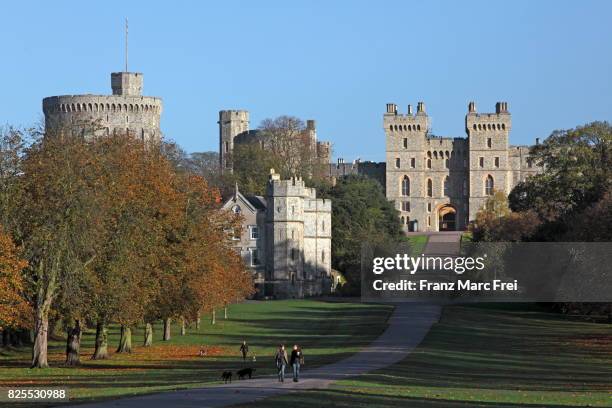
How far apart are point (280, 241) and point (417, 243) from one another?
33049 millimetres

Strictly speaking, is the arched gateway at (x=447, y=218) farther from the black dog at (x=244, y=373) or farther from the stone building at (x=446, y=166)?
the black dog at (x=244, y=373)

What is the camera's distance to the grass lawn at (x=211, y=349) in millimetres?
41725

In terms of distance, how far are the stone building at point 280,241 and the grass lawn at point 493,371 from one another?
3148 cm

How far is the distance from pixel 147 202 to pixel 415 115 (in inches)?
4677

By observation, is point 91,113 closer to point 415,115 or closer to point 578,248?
point 415,115

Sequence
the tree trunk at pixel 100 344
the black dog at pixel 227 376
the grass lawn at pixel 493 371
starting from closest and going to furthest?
the grass lawn at pixel 493 371 → the black dog at pixel 227 376 → the tree trunk at pixel 100 344

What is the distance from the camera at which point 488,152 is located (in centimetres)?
16888

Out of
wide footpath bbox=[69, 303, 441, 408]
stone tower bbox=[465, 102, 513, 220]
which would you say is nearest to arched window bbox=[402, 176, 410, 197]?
stone tower bbox=[465, 102, 513, 220]

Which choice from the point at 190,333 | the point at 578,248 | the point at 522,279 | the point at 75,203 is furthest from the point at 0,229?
the point at 522,279

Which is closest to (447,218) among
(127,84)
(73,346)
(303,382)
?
(127,84)

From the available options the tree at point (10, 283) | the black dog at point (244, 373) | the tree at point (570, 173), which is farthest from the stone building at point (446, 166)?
the black dog at point (244, 373)

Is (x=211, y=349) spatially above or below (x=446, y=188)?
below

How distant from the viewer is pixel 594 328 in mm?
72188

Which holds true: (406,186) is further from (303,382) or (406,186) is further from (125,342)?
(303,382)
